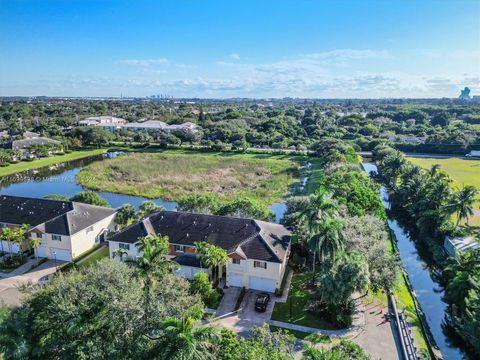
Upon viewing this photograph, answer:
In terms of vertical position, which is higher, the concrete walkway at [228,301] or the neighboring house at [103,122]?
the neighboring house at [103,122]

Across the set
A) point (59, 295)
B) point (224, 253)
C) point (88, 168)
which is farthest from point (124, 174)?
point (59, 295)

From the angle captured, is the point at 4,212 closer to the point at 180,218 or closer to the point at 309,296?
the point at 180,218

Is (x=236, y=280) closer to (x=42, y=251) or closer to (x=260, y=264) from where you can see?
(x=260, y=264)

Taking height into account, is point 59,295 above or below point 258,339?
above

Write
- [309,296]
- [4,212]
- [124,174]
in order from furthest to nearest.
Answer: [124,174], [4,212], [309,296]

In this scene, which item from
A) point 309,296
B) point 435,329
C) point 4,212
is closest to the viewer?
point 435,329

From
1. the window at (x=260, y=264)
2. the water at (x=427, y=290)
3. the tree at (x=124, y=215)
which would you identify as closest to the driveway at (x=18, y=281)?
the tree at (x=124, y=215)

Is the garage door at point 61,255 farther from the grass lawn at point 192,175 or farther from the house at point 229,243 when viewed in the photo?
the grass lawn at point 192,175
